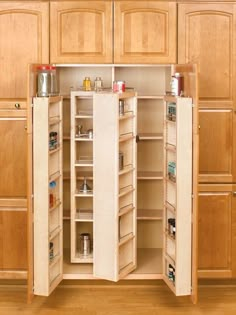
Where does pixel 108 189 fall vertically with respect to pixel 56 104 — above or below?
below

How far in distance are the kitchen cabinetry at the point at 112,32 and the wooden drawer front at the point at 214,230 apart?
1.04 meters

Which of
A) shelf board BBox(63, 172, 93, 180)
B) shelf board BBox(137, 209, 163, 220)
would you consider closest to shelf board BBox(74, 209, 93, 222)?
shelf board BBox(63, 172, 93, 180)

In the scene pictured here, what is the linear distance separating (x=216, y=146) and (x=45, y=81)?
52.2 inches

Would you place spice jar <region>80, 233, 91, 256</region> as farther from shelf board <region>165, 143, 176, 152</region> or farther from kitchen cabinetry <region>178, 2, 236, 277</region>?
shelf board <region>165, 143, 176, 152</region>

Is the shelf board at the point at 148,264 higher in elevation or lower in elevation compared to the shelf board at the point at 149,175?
lower

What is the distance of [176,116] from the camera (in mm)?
4016

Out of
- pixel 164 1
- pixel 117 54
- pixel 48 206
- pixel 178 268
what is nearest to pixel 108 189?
pixel 48 206

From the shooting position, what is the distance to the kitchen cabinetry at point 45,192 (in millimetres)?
4008

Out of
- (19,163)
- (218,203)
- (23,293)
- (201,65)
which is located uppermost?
(201,65)

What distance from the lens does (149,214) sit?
491 centimetres

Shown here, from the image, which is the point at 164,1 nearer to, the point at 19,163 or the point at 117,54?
the point at 117,54

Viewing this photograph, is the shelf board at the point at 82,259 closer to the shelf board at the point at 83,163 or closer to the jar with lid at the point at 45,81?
the shelf board at the point at 83,163

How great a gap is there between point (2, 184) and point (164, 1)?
172 cm

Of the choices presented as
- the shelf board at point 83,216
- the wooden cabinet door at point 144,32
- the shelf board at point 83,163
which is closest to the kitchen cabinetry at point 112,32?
the wooden cabinet door at point 144,32
